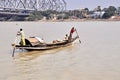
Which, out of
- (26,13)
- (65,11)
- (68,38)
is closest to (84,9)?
(65,11)

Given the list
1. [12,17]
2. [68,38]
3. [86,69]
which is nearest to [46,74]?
[86,69]

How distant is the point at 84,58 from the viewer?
17156 millimetres

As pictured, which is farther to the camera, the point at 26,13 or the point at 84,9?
the point at 84,9

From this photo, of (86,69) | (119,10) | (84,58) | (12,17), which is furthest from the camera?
(119,10)

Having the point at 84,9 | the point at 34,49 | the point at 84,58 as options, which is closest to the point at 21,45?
the point at 34,49

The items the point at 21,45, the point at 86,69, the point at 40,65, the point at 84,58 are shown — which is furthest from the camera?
the point at 21,45

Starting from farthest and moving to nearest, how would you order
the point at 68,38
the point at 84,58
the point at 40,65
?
1. the point at 68,38
2. the point at 84,58
3. the point at 40,65

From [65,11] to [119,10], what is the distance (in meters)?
28.0

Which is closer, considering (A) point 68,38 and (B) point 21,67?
(B) point 21,67

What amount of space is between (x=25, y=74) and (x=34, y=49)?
718 centimetres

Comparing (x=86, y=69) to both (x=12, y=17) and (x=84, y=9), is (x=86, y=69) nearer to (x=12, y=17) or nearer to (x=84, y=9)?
(x=12, y=17)

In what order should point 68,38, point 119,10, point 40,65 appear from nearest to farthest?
point 40,65, point 68,38, point 119,10

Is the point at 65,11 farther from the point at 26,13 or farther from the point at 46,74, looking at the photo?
the point at 46,74

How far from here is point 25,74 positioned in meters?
12.9
